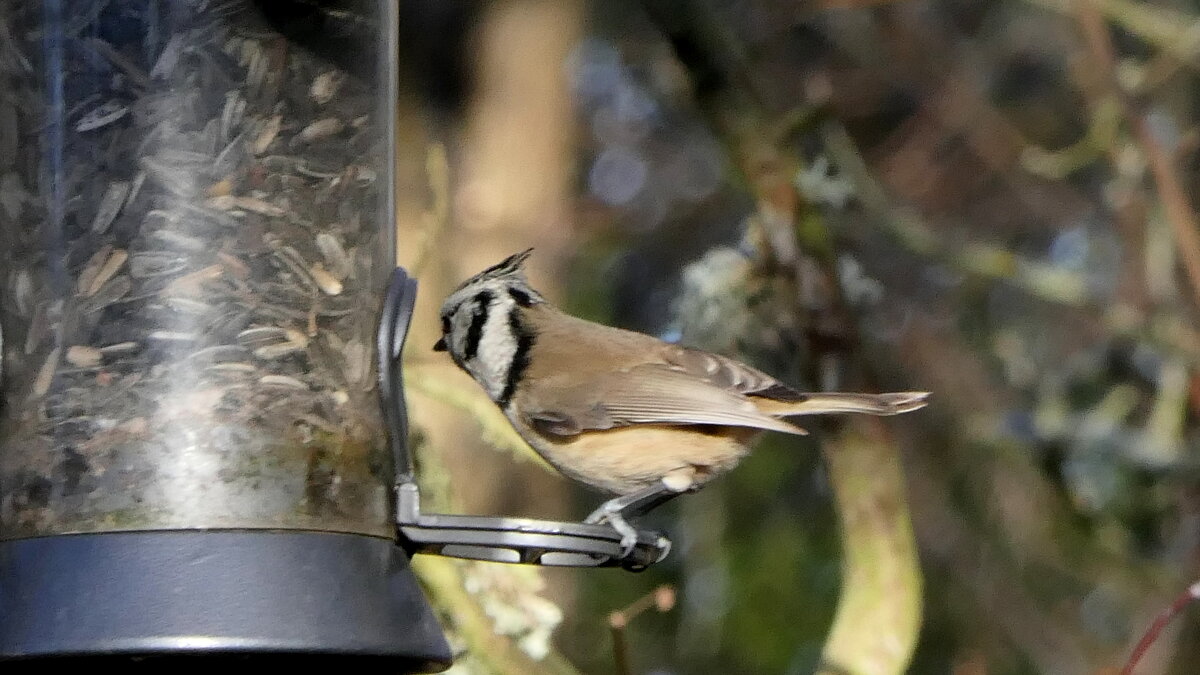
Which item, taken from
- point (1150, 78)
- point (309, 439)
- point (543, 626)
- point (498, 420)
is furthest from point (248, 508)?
point (1150, 78)

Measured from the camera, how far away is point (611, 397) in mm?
3545

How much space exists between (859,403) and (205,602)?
1571 mm

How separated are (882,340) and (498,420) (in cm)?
265

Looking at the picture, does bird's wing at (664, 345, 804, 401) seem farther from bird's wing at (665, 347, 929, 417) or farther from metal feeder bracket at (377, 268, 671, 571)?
metal feeder bracket at (377, 268, 671, 571)

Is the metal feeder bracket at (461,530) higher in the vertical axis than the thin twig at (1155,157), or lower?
lower

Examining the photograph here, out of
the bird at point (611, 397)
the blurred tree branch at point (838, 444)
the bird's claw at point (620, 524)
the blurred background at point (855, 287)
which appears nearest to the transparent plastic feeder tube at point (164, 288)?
the bird's claw at point (620, 524)

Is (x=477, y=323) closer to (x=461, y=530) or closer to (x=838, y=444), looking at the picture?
(x=461, y=530)

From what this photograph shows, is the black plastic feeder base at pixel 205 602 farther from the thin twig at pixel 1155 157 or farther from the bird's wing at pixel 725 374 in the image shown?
the thin twig at pixel 1155 157

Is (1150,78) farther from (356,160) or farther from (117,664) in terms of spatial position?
(117,664)

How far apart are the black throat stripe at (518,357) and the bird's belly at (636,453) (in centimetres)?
13

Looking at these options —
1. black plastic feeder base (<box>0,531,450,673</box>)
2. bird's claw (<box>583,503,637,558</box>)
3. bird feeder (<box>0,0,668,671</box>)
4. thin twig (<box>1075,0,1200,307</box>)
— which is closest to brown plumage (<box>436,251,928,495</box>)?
bird's claw (<box>583,503,637,558</box>)

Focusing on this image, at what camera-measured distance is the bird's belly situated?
3.53 m

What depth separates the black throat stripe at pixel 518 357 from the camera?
3521 millimetres

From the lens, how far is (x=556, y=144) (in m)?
6.10
